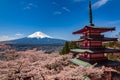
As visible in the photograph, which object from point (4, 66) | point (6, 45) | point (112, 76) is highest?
point (6, 45)

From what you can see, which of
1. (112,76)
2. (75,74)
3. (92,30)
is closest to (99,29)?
(92,30)

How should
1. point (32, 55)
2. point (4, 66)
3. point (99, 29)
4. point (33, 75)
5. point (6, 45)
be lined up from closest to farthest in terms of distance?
point (33, 75) < point (4, 66) < point (99, 29) < point (6, 45) < point (32, 55)

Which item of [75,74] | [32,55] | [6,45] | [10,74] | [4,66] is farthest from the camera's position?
[32,55]

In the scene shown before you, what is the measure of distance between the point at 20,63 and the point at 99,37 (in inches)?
318

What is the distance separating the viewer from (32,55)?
20.6 meters

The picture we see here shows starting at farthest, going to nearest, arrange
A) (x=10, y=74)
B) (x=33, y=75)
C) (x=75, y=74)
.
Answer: (x=10, y=74)
(x=33, y=75)
(x=75, y=74)

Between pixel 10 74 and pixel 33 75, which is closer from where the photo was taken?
pixel 33 75

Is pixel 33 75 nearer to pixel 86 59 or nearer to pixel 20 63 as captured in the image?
pixel 20 63

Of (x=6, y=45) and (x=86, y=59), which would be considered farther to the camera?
(x=6, y=45)

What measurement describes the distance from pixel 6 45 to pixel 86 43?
874 centimetres

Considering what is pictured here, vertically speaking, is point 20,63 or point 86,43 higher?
point 86,43

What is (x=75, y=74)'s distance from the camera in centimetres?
970

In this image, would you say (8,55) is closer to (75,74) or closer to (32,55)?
(32,55)

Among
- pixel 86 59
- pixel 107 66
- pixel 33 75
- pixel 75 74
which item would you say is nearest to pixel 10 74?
pixel 33 75
